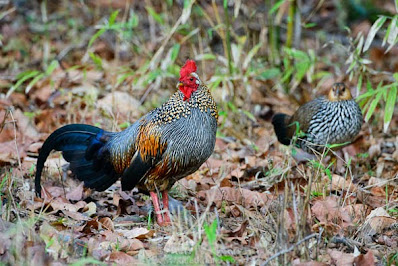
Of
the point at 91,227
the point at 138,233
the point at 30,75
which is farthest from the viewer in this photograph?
the point at 30,75

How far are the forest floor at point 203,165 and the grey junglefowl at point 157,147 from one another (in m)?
0.27

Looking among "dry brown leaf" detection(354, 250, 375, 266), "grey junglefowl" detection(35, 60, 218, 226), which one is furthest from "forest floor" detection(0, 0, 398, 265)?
"grey junglefowl" detection(35, 60, 218, 226)

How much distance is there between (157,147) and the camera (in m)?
4.45

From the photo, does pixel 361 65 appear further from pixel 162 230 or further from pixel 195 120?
pixel 162 230

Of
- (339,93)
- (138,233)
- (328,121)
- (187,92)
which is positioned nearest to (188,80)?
(187,92)

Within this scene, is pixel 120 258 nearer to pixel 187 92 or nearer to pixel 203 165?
pixel 187 92

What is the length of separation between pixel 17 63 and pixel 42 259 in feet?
18.6

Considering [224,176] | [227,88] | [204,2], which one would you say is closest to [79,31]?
[204,2]

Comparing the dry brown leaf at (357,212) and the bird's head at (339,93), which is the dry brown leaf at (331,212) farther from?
the bird's head at (339,93)

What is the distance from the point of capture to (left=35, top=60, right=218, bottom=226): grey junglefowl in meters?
4.41

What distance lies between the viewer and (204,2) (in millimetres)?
8711

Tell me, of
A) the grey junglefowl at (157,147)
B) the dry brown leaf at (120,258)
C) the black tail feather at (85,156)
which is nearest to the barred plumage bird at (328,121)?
the grey junglefowl at (157,147)

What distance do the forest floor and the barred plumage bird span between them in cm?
22

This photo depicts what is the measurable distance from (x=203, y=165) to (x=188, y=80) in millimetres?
1640
